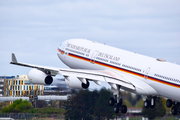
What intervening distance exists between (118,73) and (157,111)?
10449 mm

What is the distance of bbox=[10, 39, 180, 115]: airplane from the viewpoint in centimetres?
4516

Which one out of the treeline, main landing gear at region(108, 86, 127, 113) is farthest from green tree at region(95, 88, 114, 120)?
main landing gear at region(108, 86, 127, 113)

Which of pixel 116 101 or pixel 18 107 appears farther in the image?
pixel 18 107

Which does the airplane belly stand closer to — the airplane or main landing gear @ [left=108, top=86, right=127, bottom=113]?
the airplane

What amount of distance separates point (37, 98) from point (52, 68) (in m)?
32.1

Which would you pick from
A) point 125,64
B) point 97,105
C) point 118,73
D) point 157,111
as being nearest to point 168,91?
point 125,64

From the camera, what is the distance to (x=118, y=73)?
4884 centimetres

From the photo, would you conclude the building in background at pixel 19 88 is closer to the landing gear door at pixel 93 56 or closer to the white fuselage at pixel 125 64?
the white fuselage at pixel 125 64

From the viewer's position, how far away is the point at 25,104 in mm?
71688

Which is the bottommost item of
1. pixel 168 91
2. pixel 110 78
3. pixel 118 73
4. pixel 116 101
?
pixel 116 101

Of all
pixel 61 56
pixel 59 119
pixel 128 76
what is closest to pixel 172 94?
pixel 128 76

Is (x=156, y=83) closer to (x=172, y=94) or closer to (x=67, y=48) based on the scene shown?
(x=172, y=94)

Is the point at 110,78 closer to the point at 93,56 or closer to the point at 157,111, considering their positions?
the point at 93,56

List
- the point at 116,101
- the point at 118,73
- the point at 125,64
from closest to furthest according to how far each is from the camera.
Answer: the point at 125,64 → the point at 118,73 → the point at 116,101
